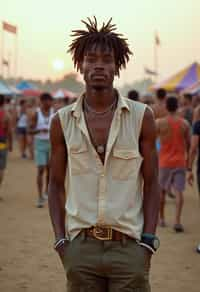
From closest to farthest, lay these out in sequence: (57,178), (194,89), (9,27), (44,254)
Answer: (57,178), (44,254), (194,89), (9,27)

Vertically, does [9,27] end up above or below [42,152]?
above

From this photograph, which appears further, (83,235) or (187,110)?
(187,110)

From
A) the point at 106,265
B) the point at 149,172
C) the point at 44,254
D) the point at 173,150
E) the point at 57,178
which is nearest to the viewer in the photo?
the point at 106,265

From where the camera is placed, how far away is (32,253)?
21.9 feet

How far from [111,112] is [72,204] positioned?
47 cm

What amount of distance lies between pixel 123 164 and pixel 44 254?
4038mm

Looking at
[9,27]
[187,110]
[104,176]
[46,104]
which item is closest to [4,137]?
[46,104]

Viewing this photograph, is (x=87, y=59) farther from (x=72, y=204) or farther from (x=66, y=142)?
(x=72, y=204)

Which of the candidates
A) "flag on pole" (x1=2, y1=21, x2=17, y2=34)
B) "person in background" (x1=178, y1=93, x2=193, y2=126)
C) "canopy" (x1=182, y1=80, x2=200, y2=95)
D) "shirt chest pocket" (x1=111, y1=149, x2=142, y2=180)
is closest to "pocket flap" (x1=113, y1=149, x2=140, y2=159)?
"shirt chest pocket" (x1=111, y1=149, x2=142, y2=180)

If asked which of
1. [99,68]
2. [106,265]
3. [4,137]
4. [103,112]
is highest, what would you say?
[99,68]

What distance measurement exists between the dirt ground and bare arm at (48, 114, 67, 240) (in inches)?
97.8

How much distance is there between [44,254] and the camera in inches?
261

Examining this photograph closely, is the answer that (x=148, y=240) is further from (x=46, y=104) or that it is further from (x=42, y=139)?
(x=46, y=104)

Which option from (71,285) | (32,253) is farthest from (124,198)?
(32,253)
